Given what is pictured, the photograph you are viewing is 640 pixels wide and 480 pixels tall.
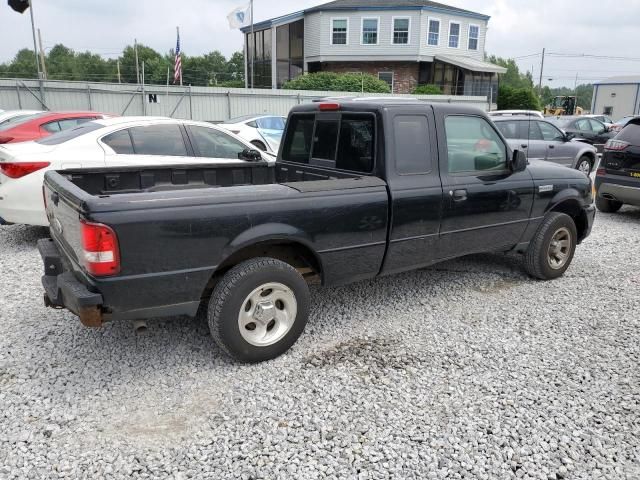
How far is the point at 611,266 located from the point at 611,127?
57.6 ft

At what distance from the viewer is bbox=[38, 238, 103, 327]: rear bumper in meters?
3.10

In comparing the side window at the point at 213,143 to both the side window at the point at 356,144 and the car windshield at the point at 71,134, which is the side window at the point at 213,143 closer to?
the car windshield at the point at 71,134

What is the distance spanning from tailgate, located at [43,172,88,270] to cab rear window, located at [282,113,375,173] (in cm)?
218

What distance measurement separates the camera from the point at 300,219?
3.69m

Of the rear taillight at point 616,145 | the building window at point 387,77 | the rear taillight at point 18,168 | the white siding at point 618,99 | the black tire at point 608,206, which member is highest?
the building window at point 387,77

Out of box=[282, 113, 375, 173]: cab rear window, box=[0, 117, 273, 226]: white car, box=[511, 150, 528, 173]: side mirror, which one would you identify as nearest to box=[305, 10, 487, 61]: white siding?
box=[0, 117, 273, 226]: white car

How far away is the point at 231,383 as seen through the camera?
11.7 feet

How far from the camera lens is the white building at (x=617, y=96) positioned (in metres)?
45.9

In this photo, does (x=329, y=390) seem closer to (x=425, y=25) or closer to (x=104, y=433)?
(x=104, y=433)

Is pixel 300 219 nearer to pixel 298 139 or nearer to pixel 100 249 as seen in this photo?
pixel 100 249

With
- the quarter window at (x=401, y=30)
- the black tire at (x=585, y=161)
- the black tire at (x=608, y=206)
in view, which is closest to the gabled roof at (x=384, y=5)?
the quarter window at (x=401, y=30)

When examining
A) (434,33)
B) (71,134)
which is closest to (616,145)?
(71,134)

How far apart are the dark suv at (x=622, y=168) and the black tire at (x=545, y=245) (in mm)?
3682

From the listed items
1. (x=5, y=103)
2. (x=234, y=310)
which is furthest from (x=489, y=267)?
(x=5, y=103)
